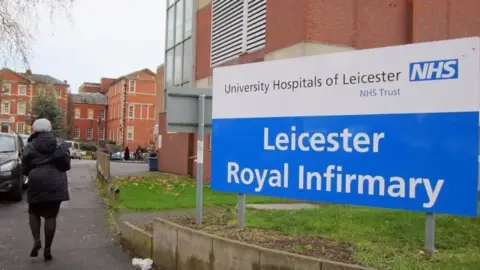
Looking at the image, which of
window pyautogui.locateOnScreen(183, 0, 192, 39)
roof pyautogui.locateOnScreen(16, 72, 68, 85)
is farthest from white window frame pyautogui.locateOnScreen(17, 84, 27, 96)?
window pyautogui.locateOnScreen(183, 0, 192, 39)

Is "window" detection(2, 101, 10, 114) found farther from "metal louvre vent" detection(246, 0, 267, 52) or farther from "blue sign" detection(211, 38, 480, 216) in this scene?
"blue sign" detection(211, 38, 480, 216)

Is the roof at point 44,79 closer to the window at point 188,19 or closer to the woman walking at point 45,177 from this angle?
the window at point 188,19

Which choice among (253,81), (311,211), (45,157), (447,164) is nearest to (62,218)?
(45,157)

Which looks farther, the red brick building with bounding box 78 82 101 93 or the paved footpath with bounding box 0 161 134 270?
the red brick building with bounding box 78 82 101 93

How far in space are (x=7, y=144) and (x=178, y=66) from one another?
37.6 feet

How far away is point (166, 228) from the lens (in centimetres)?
631

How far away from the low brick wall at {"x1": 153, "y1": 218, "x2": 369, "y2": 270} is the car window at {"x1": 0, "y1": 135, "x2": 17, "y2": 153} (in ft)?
25.9

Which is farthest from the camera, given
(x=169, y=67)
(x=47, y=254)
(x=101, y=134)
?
(x=101, y=134)

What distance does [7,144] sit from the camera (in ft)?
42.6

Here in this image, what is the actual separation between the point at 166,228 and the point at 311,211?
250cm

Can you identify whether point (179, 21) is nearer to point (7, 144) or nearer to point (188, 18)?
point (188, 18)

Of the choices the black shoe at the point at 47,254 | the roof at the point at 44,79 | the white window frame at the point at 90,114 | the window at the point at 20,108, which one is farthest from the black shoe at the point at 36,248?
the white window frame at the point at 90,114

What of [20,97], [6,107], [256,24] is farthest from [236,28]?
[20,97]

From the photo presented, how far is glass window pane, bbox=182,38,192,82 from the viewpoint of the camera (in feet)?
71.5
